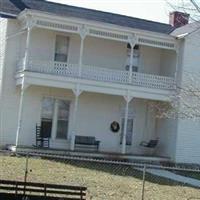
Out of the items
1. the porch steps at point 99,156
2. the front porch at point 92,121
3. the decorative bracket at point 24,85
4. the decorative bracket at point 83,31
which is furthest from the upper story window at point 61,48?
the porch steps at point 99,156

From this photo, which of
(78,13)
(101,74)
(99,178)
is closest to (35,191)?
(99,178)

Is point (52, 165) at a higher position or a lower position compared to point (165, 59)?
lower

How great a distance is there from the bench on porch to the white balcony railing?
333 centimetres

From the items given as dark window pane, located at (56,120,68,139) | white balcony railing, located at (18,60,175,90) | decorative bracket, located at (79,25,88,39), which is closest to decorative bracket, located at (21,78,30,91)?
white balcony railing, located at (18,60,175,90)

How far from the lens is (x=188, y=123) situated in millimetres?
31875

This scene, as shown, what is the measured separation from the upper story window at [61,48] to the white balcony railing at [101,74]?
5.14 ft

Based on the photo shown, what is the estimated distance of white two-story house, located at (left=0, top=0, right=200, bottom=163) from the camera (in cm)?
2933

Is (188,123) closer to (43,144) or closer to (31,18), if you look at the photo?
(43,144)

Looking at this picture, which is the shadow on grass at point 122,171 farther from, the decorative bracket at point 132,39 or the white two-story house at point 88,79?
the decorative bracket at point 132,39

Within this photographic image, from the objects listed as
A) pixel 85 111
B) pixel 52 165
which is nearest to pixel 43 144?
pixel 85 111

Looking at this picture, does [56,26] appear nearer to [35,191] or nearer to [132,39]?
[132,39]

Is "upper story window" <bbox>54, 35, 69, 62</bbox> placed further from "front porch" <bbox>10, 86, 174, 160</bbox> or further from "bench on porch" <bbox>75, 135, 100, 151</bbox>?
"bench on porch" <bbox>75, 135, 100, 151</bbox>

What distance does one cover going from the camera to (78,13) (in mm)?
33031

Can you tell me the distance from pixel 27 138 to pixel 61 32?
5.84 meters
